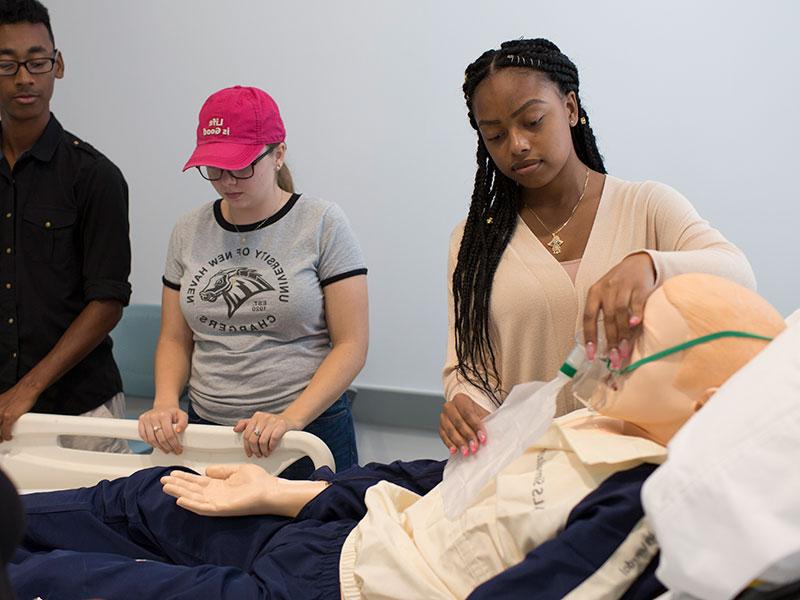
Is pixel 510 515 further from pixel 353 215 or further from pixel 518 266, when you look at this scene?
pixel 353 215

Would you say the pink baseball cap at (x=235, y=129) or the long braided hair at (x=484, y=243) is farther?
the pink baseball cap at (x=235, y=129)

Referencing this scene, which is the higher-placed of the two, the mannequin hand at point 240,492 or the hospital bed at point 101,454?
the mannequin hand at point 240,492

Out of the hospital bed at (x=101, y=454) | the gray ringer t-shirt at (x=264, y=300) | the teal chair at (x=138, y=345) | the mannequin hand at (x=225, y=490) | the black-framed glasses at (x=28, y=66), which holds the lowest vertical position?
the teal chair at (x=138, y=345)

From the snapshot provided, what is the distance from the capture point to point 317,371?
2145 millimetres

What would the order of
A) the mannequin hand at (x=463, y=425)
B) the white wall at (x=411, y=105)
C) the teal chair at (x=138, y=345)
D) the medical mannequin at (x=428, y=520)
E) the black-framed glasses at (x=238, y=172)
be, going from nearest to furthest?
1. the medical mannequin at (x=428, y=520)
2. the mannequin hand at (x=463, y=425)
3. the black-framed glasses at (x=238, y=172)
4. the white wall at (x=411, y=105)
5. the teal chair at (x=138, y=345)

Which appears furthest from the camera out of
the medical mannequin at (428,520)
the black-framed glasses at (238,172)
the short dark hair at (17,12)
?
Result: the short dark hair at (17,12)

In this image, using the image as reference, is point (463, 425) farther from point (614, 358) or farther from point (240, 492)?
point (240, 492)

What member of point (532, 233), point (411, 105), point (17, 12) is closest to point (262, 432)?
point (532, 233)

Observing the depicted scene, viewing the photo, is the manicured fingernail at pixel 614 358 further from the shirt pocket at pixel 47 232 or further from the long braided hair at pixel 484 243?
the shirt pocket at pixel 47 232

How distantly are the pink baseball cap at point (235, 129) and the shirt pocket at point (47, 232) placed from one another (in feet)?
1.39

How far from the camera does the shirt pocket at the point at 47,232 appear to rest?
2.27 meters

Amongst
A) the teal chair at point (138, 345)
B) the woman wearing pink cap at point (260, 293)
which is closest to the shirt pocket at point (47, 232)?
the woman wearing pink cap at point (260, 293)

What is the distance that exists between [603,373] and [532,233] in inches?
18.7

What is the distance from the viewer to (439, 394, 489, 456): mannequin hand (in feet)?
5.27
